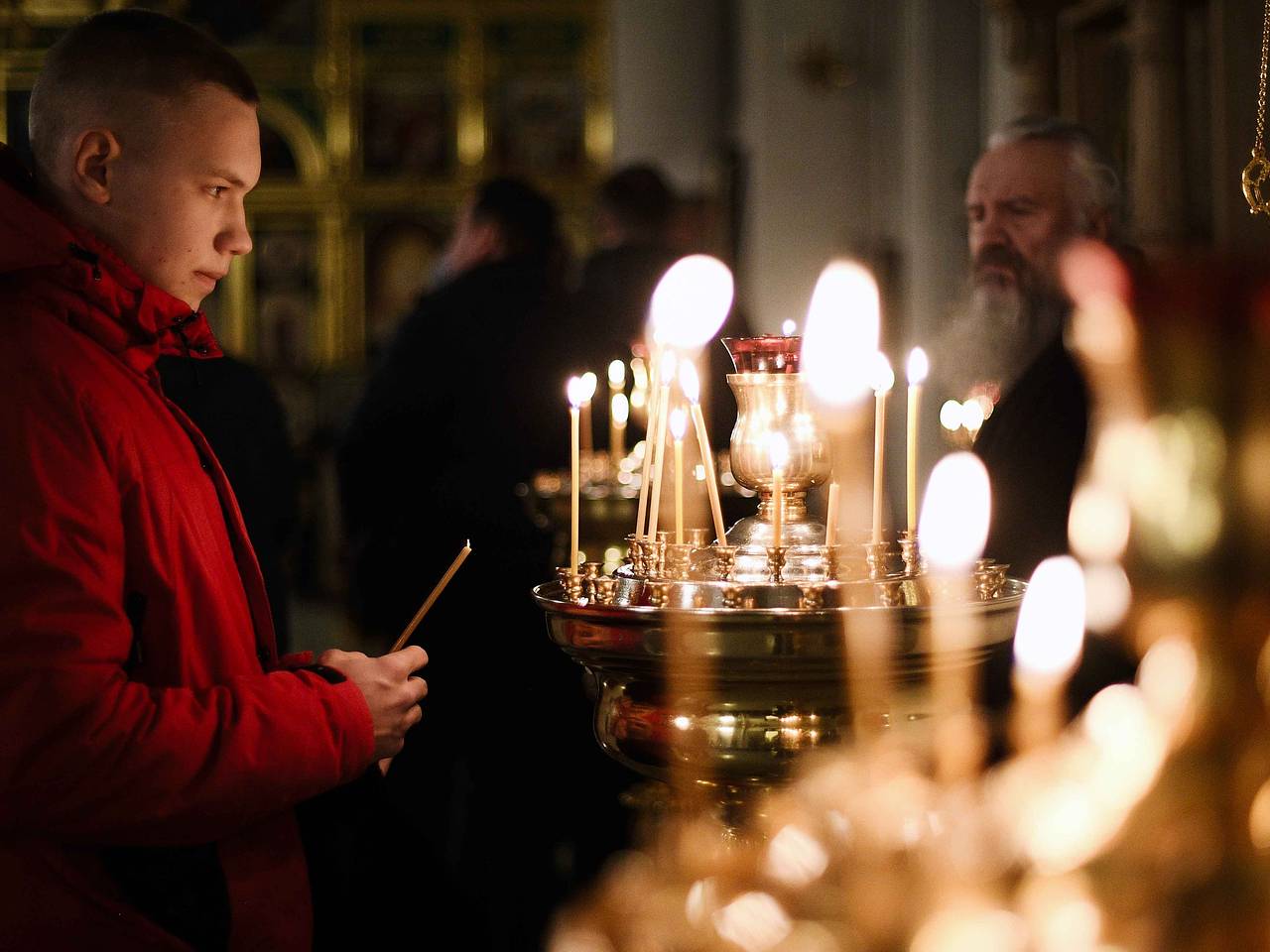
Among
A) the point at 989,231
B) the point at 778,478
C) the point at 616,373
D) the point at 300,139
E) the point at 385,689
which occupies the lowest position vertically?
the point at 385,689

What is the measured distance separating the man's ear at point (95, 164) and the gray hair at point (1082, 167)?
1.58 m

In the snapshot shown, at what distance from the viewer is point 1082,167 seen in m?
2.62

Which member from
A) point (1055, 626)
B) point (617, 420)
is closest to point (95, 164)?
point (1055, 626)

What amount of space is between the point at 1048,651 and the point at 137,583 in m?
0.90

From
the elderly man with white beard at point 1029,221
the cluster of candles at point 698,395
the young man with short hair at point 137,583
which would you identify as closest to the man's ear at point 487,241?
the elderly man with white beard at point 1029,221

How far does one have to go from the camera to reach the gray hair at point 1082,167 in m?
2.62

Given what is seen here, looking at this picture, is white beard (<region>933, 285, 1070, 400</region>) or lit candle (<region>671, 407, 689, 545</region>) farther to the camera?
white beard (<region>933, 285, 1070, 400</region>)

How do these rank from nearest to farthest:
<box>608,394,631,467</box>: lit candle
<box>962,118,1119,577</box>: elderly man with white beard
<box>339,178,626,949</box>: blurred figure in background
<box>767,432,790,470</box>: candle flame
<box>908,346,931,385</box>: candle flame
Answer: <box>767,432,790,470</box>: candle flame → <box>908,346,931,385</box>: candle flame → <box>962,118,1119,577</box>: elderly man with white beard → <box>608,394,631,467</box>: lit candle → <box>339,178,626,949</box>: blurred figure in background

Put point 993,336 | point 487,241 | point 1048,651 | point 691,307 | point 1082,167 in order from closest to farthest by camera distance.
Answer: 1. point 1048,651
2. point 691,307
3. point 1082,167
4. point 993,336
5. point 487,241

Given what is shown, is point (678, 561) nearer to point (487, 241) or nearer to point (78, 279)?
point (78, 279)

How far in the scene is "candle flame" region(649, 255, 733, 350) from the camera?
171 cm

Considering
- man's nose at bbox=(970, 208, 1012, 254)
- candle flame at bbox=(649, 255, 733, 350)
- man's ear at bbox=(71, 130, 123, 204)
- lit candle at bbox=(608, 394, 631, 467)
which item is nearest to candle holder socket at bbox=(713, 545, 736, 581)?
candle flame at bbox=(649, 255, 733, 350)

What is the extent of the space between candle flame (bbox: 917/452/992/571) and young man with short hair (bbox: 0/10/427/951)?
1.93 ft

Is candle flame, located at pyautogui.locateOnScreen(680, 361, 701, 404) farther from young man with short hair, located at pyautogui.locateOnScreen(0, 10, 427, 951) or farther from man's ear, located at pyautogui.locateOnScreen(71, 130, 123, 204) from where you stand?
man's ear, located at pyautogui.locateOnScreen(71, 130, 123, 204)
